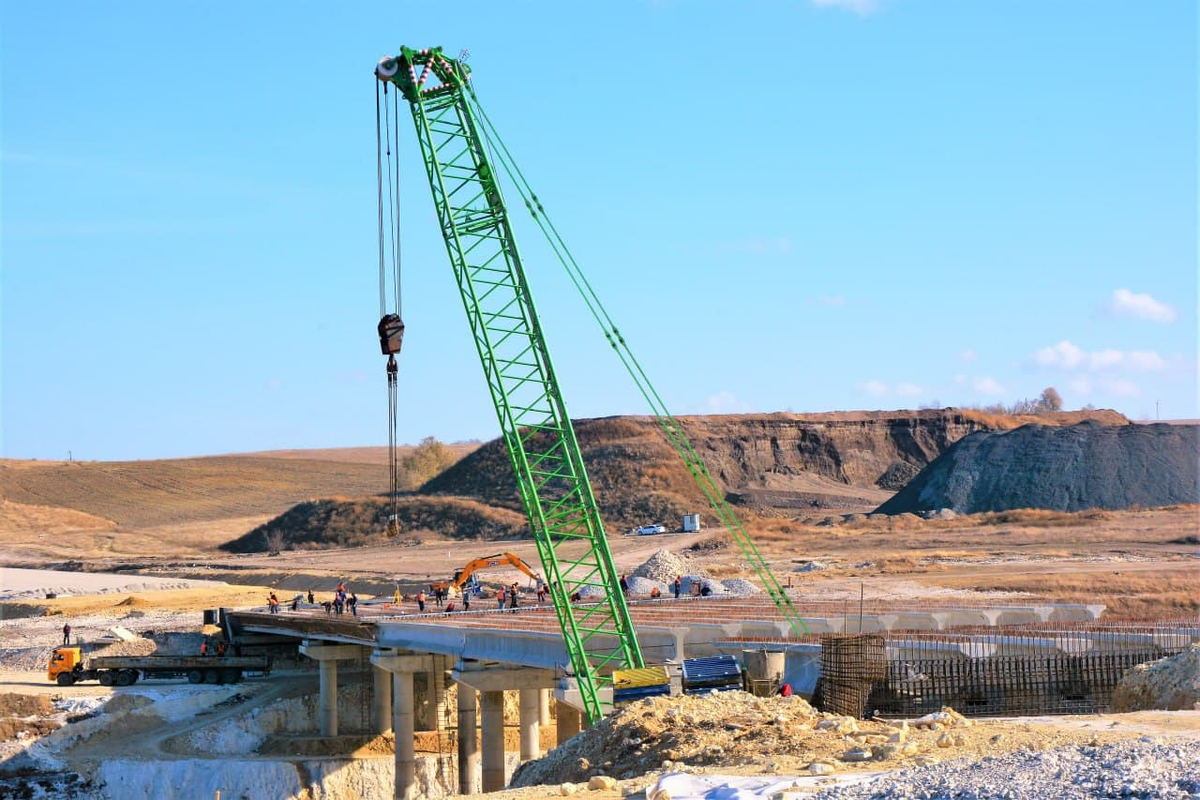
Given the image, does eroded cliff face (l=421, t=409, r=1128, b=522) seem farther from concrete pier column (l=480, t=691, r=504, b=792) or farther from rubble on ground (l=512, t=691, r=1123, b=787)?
rubble on ground (l=512, t=691, r=1123, b=787)

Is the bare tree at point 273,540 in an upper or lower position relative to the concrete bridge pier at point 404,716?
upper

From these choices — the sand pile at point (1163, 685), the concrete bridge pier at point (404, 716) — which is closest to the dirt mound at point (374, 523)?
the concrete bridge pier at point (404, 716)

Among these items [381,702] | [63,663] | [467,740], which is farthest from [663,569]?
[63,663]

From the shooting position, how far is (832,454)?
563 feet

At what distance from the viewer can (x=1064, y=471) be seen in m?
123

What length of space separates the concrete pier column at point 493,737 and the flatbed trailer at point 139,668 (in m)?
19.1

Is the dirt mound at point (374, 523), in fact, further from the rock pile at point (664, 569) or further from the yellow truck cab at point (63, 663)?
the yellow truck cab at point (63, 663)

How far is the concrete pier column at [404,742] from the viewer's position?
48.9 m

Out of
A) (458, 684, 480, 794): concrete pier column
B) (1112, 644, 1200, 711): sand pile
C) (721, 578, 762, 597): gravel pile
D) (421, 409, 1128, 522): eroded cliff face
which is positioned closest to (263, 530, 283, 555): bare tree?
(421, 409, 1128, 522): eroded cliff face

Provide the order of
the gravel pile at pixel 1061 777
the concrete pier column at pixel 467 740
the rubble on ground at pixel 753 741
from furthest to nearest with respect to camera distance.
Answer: the concrete pier column at pixel 467 740 → the rubble on ground at pixel 753 741 → the gravel pile at pixel 1061 777

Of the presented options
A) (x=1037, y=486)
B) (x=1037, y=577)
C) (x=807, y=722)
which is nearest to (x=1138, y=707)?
(x=807, y=722)

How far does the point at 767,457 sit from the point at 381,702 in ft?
387

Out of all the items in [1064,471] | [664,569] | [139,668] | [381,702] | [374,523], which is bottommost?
[381,702]

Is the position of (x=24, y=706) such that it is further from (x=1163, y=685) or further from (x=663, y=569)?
(x=1163, y=685)
